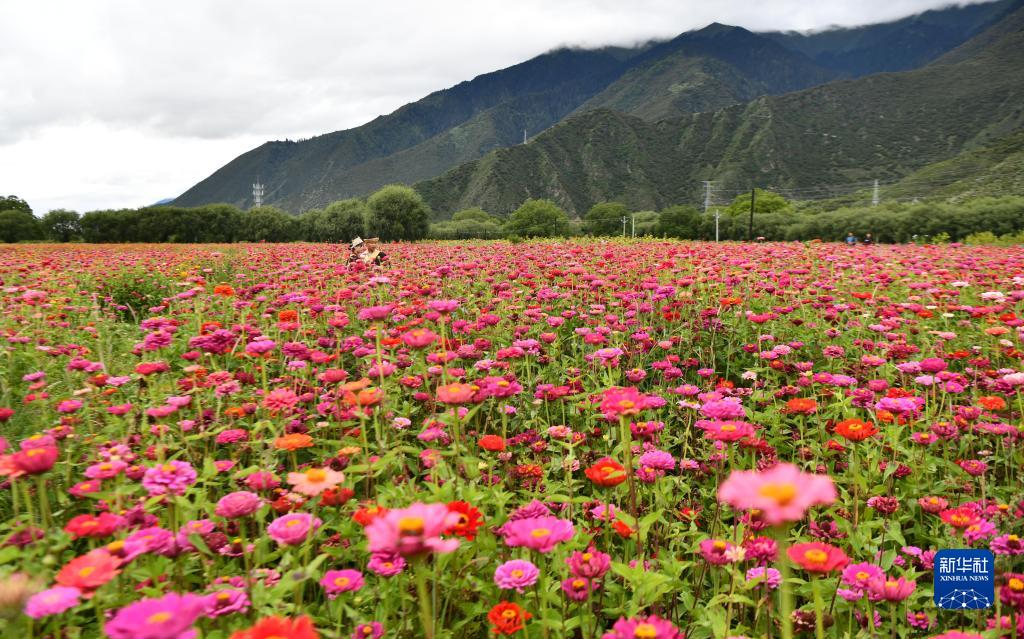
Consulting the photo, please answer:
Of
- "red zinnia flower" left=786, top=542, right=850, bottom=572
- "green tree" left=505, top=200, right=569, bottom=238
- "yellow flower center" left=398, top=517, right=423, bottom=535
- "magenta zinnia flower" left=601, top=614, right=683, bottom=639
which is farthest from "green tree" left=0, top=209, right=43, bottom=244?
"red zinnia flower" left=786, top=542, right=850, bottom=572

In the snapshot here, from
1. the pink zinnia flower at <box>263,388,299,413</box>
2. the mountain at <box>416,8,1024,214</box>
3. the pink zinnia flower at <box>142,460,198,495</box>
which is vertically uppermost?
the mountain at <box>416,8,1024,214</box>

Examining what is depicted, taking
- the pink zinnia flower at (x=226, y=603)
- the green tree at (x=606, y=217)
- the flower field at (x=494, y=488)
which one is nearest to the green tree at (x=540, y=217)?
the green tree at (x=606, y=217)

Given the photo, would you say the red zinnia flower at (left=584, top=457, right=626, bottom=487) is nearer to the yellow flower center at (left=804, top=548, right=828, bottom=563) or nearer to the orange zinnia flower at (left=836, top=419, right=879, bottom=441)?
the yellow flower center at (left=804, top=548, right=828, bottom=563)

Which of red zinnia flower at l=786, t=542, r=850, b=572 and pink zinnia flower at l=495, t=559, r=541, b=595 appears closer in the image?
red zinnia flower at l=786, t=542, r=850, b=572

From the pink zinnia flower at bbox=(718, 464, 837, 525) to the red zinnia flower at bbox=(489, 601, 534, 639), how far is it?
2.37ft

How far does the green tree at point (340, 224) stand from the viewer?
48.4 meters

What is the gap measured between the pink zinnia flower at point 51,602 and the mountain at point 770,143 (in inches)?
5123

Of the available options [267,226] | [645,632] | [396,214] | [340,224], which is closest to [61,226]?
[267,226]

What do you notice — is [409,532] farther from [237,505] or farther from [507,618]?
[237,505]

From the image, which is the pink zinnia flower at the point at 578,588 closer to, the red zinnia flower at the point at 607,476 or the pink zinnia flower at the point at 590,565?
the pink zinnia flower at the point at 590,565

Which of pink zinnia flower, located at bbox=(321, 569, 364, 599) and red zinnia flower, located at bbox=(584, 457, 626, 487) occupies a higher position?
red zinnia flower, located at bbox=(584, 457, 626, 487)

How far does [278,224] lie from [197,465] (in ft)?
174

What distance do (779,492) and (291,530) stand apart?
107cm

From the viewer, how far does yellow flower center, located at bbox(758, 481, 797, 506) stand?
31.4 inches
